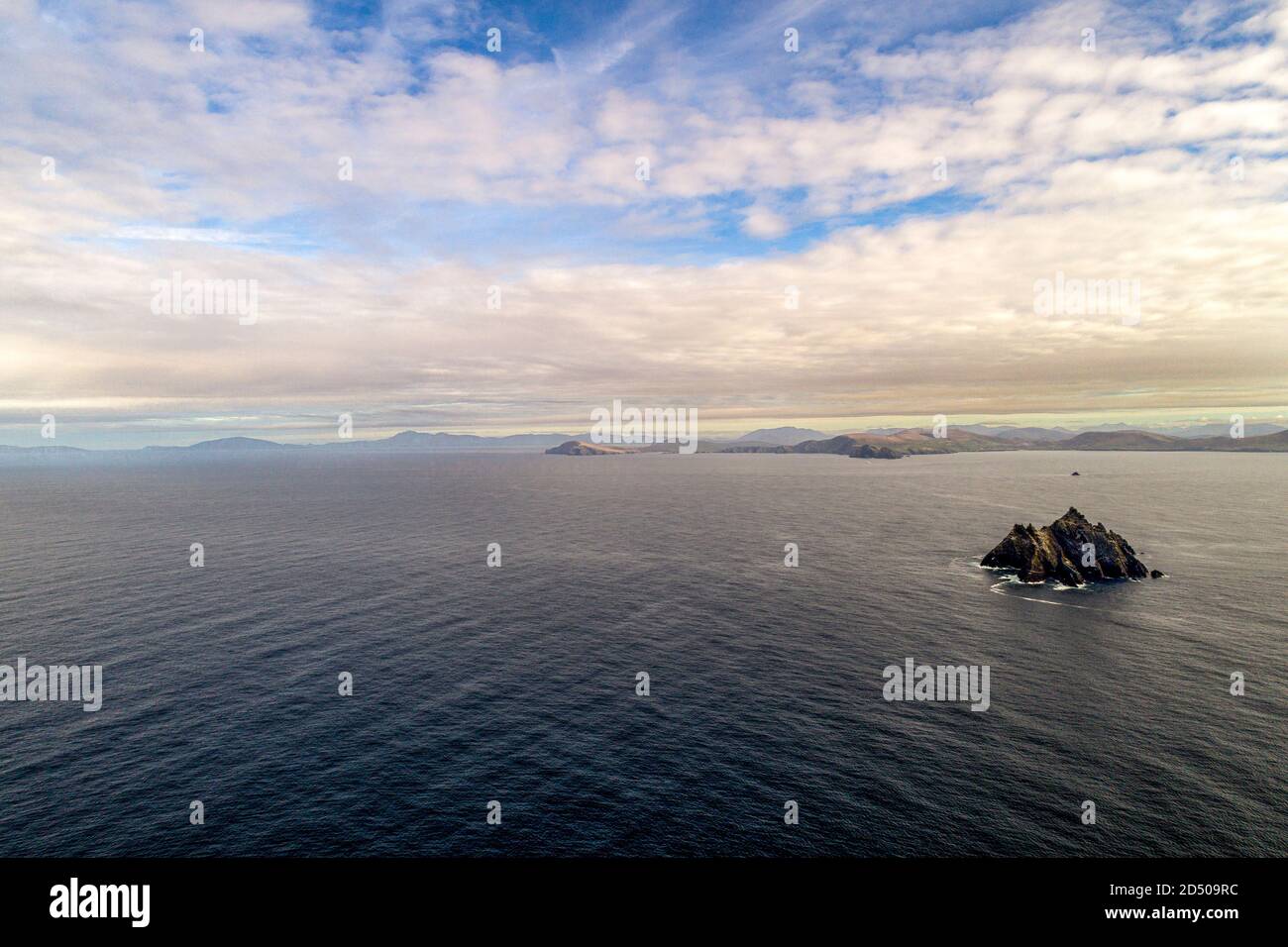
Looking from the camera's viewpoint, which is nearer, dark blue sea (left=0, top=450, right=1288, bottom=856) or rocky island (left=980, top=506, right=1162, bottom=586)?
dark blue sea (left=0, top=450, right=1288, bottom=856)

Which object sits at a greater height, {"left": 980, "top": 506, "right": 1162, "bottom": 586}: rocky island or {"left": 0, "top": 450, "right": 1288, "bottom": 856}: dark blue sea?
{"left": 980, "top": 506, "right": 1162, "bottom": 586}: rocky island

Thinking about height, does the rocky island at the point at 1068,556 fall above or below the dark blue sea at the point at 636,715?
above

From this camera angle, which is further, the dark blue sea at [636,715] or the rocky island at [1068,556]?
the rocky island at [1068,556]

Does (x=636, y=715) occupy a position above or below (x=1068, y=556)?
below
